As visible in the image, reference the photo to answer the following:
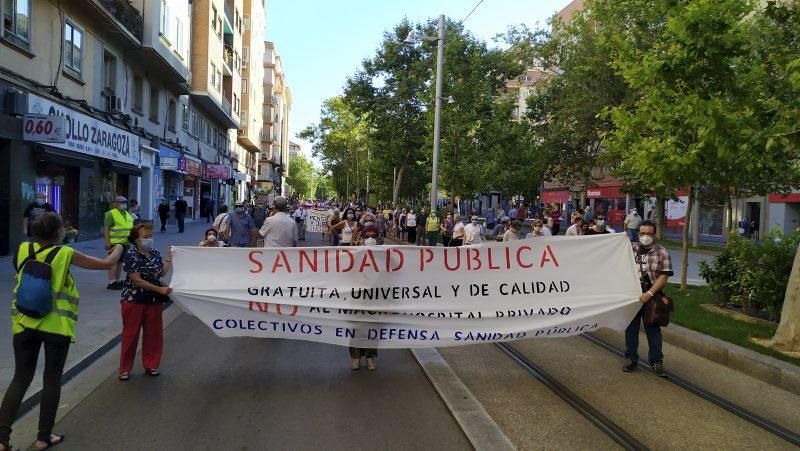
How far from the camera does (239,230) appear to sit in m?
11.4

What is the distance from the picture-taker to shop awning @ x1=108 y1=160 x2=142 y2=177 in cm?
2112

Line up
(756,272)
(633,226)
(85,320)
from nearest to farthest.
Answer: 1. (85,320)
2. (756,272)
3. (633,226)

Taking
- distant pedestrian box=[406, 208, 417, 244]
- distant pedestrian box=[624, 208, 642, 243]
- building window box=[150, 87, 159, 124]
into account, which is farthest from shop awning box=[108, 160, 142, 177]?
distant pedestrian box=[624, 208, 642, 243]

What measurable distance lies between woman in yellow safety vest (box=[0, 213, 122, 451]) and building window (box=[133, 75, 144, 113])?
21.9 meters

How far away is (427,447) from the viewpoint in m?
4.58

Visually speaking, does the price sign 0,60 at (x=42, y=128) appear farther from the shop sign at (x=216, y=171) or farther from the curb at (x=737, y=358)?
the shop sign at (x=216, y=171)

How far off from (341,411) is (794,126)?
7117mm

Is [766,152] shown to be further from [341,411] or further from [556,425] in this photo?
[341,411]

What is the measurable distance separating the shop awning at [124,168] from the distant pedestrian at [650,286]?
61.5ft

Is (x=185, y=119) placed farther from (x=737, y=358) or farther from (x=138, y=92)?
(x=737, y=358)

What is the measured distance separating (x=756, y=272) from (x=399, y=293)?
5912 millimetres

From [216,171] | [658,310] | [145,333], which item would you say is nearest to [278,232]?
[145,333]

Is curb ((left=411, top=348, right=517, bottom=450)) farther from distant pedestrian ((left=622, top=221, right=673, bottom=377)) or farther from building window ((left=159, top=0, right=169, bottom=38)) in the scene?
building window ((left=159, top=0, right=169, bottom=38))

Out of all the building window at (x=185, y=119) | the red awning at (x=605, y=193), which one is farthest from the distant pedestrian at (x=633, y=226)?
the red awning at (x=605, y=193)
